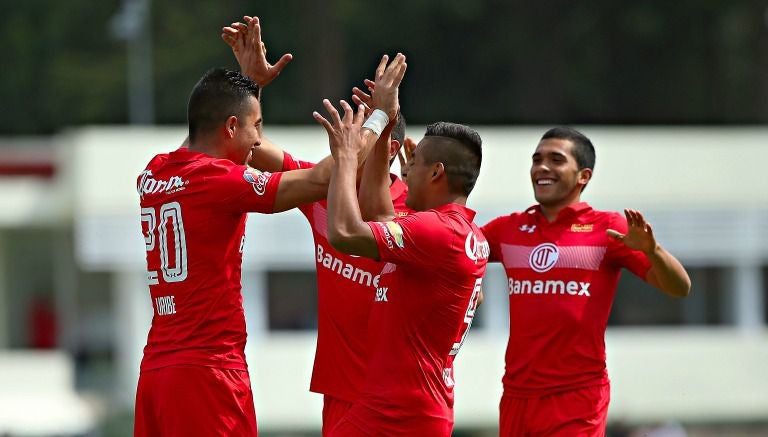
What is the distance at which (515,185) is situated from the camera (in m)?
25.7

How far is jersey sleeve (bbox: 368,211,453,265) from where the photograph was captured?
19.7 ft

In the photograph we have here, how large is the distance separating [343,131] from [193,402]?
1355 millimetres

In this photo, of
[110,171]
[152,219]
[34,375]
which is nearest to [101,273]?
[34,375]

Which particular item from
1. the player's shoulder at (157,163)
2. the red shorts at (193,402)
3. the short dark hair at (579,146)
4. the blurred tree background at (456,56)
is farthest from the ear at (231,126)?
the blurred tree background at (456,56)

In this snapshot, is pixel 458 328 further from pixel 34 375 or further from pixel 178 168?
pixel 34 375

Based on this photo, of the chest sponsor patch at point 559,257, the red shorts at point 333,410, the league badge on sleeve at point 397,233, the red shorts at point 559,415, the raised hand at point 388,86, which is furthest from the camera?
the chest sponsor patch at point 559,257

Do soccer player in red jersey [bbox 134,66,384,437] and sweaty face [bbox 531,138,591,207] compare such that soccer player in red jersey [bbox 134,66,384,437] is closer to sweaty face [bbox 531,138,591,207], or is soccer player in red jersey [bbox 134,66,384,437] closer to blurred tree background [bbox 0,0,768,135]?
sweaty face [bbox 531,138,591,207]

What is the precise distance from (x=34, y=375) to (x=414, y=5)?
2065 centimetres

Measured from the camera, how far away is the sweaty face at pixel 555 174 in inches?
302

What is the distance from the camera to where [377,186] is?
21.2ft

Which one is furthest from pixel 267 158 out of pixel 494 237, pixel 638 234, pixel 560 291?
pixel 638 234

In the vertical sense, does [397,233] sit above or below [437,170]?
below

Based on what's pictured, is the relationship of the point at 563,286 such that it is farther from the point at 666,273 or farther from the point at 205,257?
the point at 205,257

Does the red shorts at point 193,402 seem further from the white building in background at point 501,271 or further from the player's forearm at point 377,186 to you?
the white building in background at point 501,271
